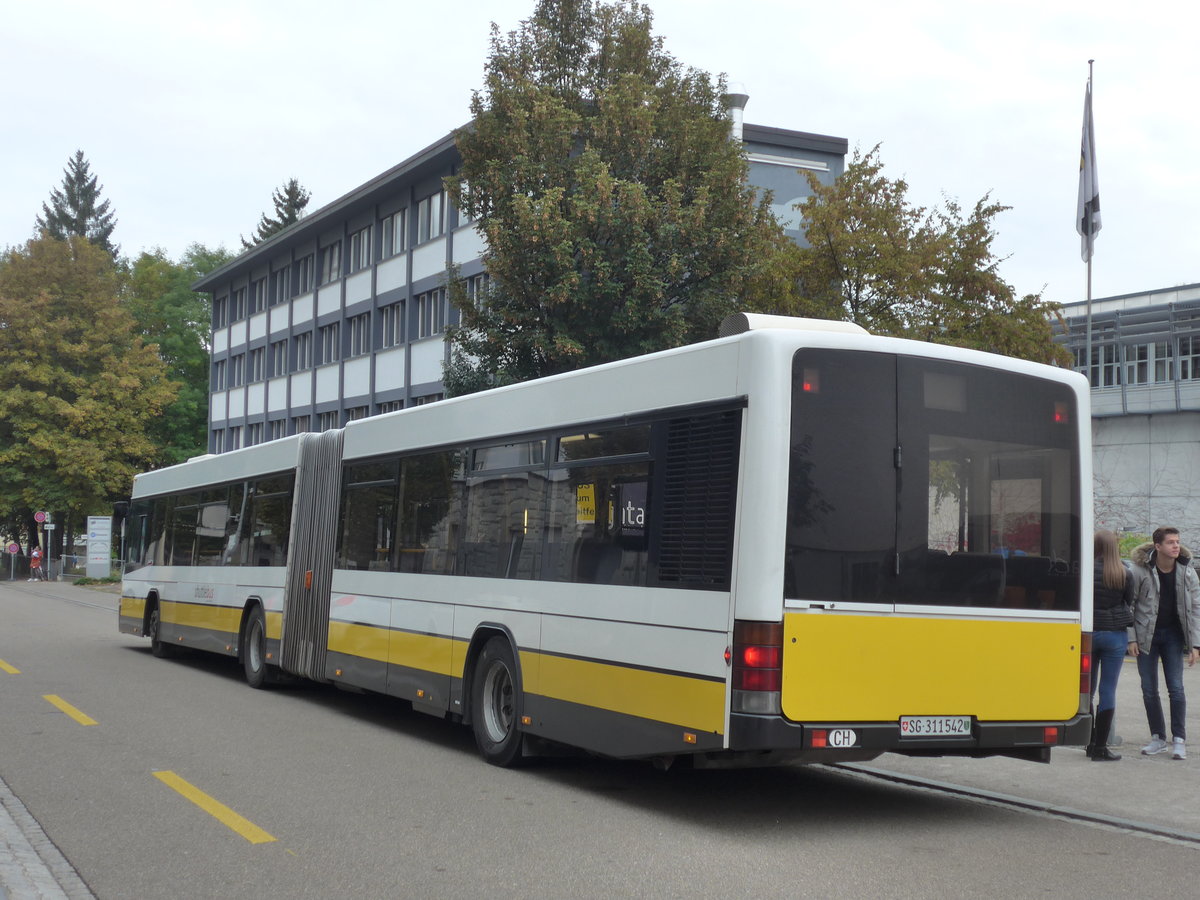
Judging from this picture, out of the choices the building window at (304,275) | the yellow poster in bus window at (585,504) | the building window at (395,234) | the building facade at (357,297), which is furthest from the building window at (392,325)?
the yellow poster in bus window at (585,504)

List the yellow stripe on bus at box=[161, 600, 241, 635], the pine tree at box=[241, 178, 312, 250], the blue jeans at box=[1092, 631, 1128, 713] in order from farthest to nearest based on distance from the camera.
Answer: the pine tree at box=[241, 178, 312, 250] → the yellow stripe on bus at box=[161, 600, 241, 635] → the blue jeans at box=[1092, 631, 1128, 713]

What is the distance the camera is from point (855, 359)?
808 centimetres

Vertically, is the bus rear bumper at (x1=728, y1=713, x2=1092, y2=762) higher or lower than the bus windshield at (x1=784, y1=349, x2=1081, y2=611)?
lower

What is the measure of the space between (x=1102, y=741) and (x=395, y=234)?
117ft

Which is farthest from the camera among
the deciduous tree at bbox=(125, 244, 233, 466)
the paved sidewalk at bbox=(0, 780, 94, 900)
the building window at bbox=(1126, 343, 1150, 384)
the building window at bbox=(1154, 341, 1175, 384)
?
the deciduous tree at bbox=(125, 244, 233, 466)

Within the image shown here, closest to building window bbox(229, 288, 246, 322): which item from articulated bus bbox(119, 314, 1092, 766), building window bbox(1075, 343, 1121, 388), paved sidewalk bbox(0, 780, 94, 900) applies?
building window bbox(1075, 343, 1121, 388)

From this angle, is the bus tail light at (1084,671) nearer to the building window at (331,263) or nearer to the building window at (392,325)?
the building window at (392,325)

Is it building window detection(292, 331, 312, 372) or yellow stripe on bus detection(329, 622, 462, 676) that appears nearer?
yellow stripe on bus detection(329, 622, 462, 676)

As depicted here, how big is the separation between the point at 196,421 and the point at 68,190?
24.4 meters

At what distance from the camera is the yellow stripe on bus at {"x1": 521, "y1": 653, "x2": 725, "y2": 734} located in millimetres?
7859

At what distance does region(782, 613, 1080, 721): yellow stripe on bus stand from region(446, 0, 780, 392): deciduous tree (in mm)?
12690

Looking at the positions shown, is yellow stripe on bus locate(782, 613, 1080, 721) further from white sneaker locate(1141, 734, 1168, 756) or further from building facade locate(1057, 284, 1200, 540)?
building facade locate(1057, 284, 1200, 540)

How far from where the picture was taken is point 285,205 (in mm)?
80250

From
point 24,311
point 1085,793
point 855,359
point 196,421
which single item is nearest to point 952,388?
point 855,359
